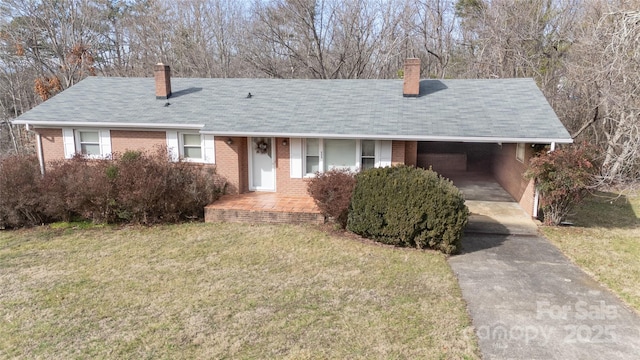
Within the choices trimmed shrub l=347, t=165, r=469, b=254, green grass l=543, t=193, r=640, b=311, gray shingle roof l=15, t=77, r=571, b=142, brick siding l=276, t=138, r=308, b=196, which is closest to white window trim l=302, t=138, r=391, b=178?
brick siding l=276, t=138, r=308, b=196

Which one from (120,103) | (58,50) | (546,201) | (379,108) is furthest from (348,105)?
(58,50)

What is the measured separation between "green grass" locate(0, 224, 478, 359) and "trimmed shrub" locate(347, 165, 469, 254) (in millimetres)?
386

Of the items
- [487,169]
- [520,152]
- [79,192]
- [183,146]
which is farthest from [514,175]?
[79,192]

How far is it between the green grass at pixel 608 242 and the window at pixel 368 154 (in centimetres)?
498

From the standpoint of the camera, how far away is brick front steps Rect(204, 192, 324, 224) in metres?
10.5

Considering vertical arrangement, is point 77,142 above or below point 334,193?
above

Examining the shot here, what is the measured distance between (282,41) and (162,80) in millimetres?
12510

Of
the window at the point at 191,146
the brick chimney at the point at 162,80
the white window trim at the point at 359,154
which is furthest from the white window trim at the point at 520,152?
the brick chimney at the point at 162,80

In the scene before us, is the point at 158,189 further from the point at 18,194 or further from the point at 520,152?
the point at 520,152

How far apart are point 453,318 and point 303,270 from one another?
2.97m

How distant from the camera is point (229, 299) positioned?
21.1 ft

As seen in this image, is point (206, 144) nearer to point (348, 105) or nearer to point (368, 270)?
point (348, 105)

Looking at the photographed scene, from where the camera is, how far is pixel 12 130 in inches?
999

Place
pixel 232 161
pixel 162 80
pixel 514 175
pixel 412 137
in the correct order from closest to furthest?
pixel 412 137 → pixel 232 161 → pixel 514 175 → pixel 162 80
